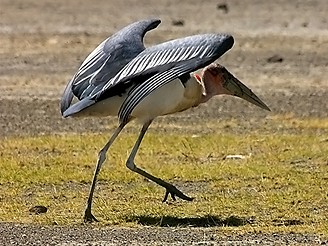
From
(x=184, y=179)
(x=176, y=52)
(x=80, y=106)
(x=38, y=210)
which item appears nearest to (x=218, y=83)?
(x=176, y=52)

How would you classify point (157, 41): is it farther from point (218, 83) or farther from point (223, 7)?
point (218, 83)

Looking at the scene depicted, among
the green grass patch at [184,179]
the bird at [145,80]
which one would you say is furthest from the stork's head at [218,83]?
the green grass patch at [184,179]

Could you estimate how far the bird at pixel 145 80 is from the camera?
989 centimetres

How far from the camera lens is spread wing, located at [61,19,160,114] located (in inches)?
404

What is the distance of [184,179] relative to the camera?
1205cm

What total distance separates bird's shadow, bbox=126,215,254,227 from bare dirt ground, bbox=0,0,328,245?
0.31 m

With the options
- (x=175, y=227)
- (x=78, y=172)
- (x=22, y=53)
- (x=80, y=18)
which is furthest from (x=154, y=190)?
(x=80, y=18)

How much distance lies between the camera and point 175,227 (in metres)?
9.70

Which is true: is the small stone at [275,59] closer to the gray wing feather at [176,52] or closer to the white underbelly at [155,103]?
the white underbelly at [155,103]

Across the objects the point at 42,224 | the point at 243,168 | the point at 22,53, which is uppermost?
the point at 42,224

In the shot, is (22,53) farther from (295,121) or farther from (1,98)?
(295,121)

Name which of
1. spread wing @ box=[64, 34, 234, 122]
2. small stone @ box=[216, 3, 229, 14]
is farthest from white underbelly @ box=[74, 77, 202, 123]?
small stone @ box=[216, 3, 229, 14]

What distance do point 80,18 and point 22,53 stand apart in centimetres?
626

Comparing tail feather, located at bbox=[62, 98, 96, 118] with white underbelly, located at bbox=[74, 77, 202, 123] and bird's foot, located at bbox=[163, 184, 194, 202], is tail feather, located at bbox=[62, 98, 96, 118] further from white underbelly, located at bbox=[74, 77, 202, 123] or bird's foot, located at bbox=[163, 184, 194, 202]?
bird's foot, located at bbox=[163, 184, 194, 202]
